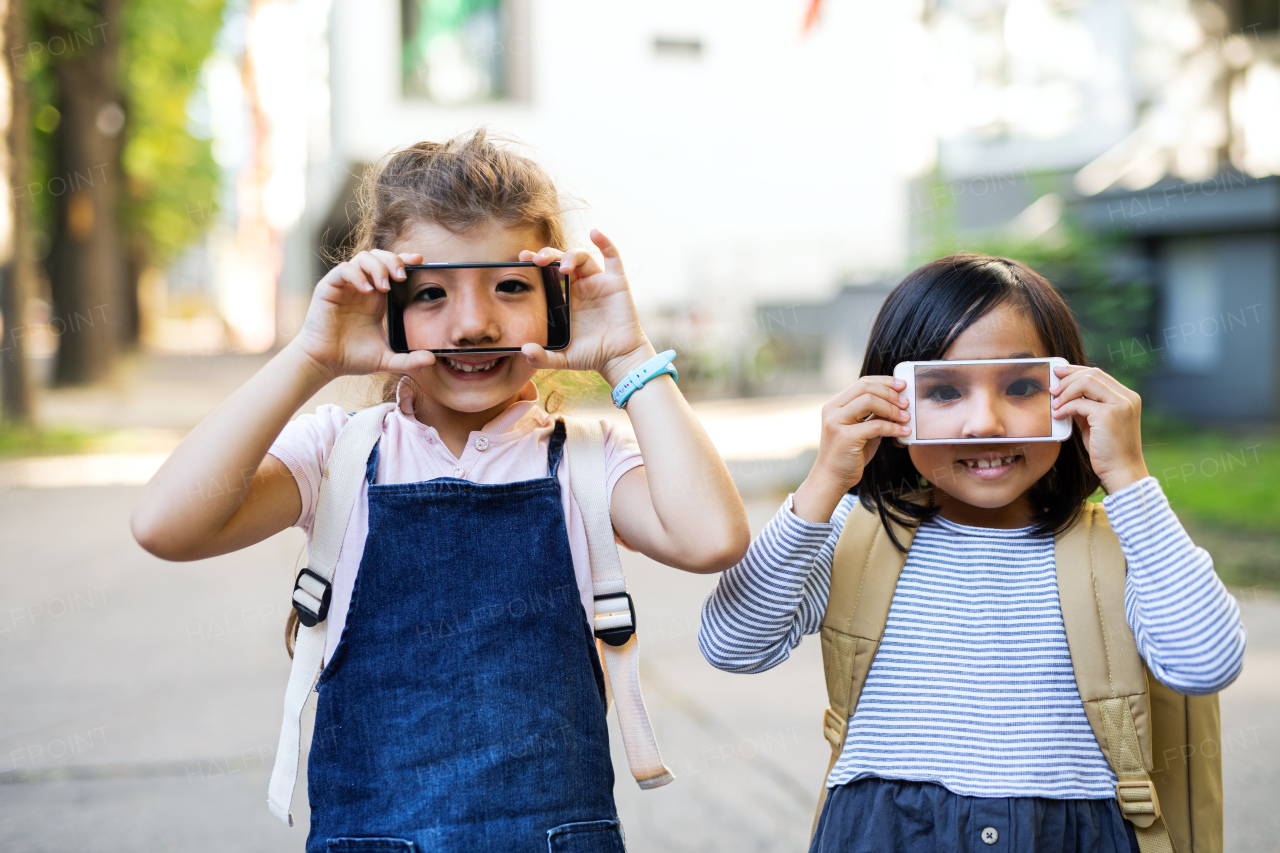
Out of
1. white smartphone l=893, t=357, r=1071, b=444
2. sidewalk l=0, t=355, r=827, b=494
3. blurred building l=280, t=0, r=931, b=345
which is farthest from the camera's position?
blurred building l=280, t=0, r=931, b=345

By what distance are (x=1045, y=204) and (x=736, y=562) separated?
31.8ft

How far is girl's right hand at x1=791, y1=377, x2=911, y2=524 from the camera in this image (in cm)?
160

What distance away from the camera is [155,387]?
16.3m

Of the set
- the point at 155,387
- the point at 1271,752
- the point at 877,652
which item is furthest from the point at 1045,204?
the point at 155,387

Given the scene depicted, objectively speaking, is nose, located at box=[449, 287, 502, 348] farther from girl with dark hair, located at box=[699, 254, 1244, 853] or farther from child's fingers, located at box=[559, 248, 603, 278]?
girl with dark hair, located at box=[699, 254, 1244, 853]

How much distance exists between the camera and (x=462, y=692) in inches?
59.9

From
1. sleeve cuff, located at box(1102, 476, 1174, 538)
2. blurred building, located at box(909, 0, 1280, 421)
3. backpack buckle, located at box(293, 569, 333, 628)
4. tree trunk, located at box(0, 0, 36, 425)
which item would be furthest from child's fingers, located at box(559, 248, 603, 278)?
tree trunk, located at box(0, 0, 36, 425)

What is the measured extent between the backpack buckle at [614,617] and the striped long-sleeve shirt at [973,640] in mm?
162

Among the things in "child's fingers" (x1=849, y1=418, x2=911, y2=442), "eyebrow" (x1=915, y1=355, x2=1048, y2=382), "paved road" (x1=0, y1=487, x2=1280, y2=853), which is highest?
"eyebrow" (x1=915, y1=355, x2=1048, y2=382)

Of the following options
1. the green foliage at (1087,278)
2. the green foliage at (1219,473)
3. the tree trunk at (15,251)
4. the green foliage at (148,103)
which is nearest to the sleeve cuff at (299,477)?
the green foliage at (1219,473)

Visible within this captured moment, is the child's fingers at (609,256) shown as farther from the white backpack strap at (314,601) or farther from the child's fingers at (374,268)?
the white backpack strap at (314,601)

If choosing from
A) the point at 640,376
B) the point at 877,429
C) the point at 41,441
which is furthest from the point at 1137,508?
the point at 41,441

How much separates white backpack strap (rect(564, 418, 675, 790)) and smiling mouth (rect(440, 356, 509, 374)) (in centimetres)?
17

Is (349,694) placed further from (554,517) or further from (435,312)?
(435,312)
